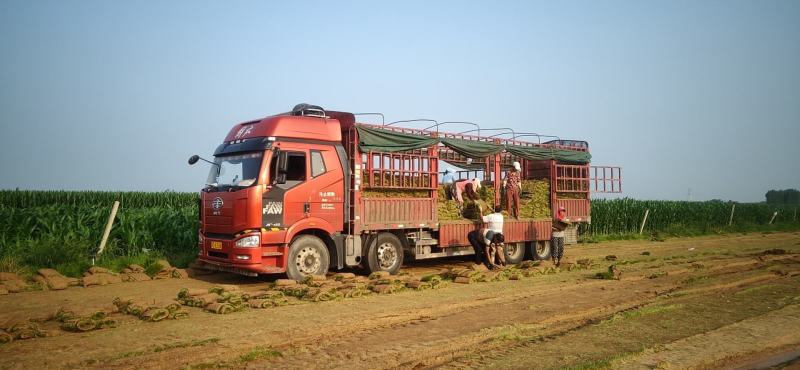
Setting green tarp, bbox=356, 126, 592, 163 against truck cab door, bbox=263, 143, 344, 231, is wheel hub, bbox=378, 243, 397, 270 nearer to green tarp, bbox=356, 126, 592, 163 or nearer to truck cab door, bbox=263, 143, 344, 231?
truck cab door, bbox=263, 143, 344, 231

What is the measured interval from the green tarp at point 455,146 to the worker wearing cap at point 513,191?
723mm

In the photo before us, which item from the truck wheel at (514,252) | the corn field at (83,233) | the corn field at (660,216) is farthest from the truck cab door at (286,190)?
the corn field at (660,216)

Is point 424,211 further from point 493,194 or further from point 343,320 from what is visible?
point 343,320

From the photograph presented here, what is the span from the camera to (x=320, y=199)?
1148cm

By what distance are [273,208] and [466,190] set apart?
6110 millimetres

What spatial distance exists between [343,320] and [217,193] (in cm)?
501

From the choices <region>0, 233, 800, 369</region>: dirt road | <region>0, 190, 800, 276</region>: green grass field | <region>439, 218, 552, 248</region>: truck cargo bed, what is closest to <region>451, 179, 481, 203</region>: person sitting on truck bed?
<region>439, 218, 552, 248</region>: truck cargo bed

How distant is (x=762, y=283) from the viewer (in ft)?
35.0

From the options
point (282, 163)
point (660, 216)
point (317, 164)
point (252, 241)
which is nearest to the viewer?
point (252, 241)

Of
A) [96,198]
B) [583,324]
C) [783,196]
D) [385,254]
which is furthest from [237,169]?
[783,196]

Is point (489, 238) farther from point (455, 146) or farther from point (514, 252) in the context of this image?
point (514, 252)

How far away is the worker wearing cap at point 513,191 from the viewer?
49.9ft

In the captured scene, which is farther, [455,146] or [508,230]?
[508,230]

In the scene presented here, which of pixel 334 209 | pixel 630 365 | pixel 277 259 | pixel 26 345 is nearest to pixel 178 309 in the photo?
pixel 26 345
